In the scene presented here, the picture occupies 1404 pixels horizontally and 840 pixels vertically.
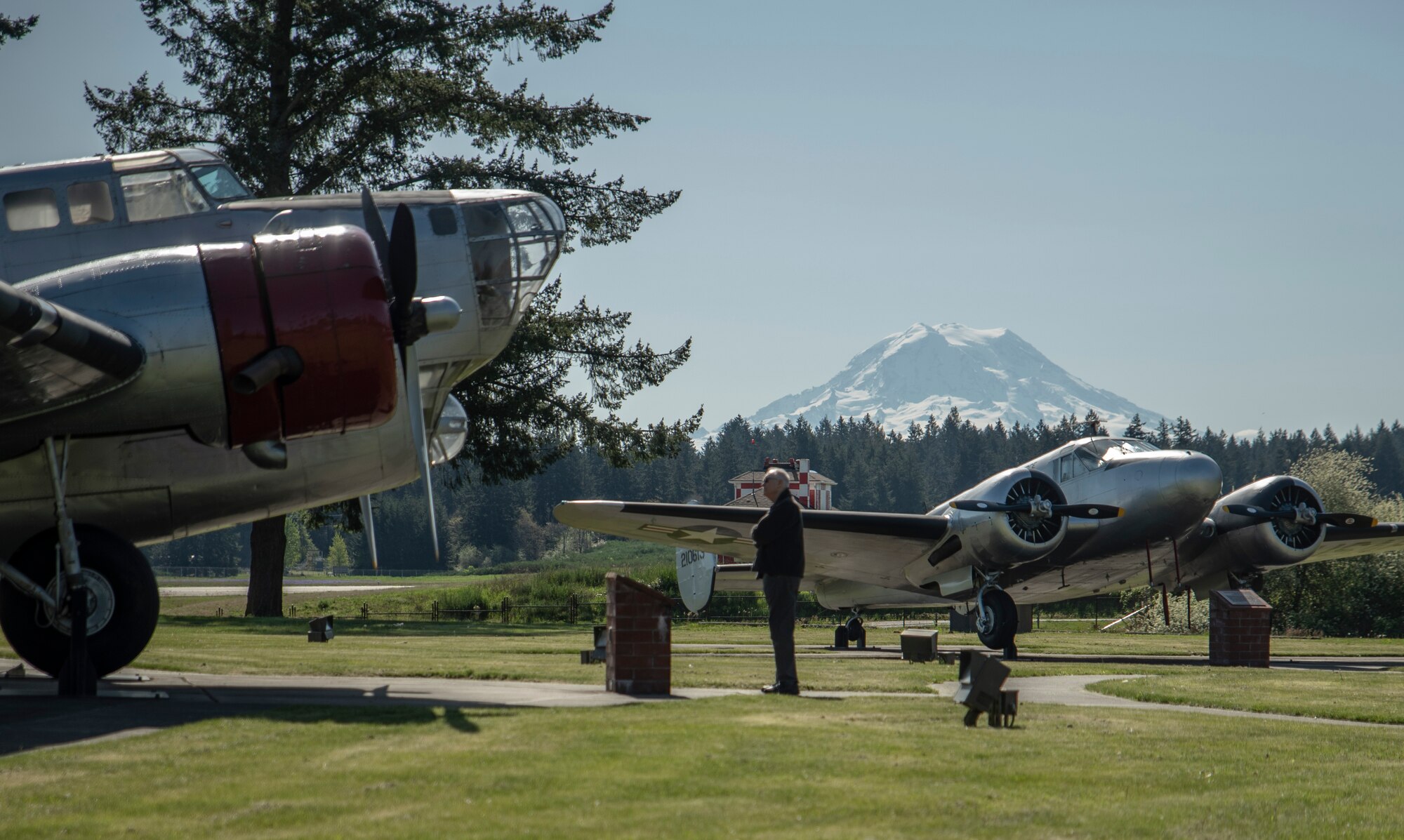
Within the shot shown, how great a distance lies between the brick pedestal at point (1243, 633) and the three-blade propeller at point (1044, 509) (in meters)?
4.07

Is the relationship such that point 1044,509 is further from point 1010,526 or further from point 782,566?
point 782,566

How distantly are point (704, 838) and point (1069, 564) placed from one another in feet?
72.9

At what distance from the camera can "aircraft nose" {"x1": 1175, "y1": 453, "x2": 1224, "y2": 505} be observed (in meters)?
24.4

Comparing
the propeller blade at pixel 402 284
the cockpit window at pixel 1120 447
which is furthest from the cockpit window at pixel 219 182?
the cockpit window at pixel 1120 447

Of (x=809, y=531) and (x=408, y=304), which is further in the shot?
(x=809, y=531)

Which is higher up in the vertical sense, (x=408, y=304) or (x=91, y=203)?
(x=91, y=203)

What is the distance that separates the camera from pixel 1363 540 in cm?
3102

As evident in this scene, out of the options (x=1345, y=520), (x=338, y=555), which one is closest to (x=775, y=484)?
(x=1345, y=520)

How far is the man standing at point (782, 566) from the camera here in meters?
11.6

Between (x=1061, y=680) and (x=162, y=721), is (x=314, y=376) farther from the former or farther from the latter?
(x=1061, y=680)

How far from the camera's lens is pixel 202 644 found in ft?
64.2

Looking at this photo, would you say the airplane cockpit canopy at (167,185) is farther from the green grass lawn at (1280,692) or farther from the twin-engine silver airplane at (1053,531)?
the green grass lawn at (1280,692)

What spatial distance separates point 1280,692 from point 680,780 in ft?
33.7

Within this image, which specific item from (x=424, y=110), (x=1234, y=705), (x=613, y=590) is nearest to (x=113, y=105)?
(x=424, y=110)
